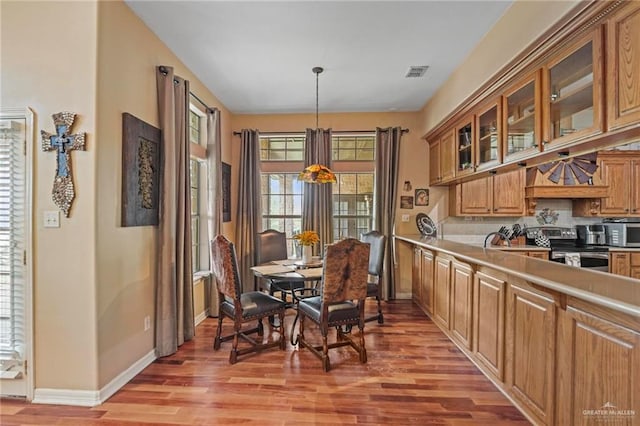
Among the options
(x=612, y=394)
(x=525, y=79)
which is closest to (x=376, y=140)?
(x=525, y=79)

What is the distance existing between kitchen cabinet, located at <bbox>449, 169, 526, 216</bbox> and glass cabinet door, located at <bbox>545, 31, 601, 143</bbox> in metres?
2.14

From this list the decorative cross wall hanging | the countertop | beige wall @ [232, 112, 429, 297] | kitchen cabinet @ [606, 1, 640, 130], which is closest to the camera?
the countertop

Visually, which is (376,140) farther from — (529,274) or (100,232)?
(100,232)

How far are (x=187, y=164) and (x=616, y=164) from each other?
5299 millimetres

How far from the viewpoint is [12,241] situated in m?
2.26

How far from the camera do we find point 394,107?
188 inches

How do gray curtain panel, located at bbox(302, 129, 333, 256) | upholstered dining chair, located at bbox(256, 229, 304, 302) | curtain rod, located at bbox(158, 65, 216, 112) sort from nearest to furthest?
curtain rod, located at bbox(158, 65, 216, 112) < upholstered dining chair, located at bbox(256, 229, 304, 302) < gray curtain panel, located at bbox(302, 129, 333, 256)

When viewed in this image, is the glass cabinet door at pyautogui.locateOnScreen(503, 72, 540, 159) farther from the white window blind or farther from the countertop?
the white window blind

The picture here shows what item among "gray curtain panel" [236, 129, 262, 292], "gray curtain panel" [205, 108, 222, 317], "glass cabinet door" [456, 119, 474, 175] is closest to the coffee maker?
"glass cabinet door" [456, 119, 474, 175]

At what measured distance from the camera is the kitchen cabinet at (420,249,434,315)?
393 cm

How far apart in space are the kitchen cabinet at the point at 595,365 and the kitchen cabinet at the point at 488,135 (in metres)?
1.67

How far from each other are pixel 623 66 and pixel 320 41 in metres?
2.21

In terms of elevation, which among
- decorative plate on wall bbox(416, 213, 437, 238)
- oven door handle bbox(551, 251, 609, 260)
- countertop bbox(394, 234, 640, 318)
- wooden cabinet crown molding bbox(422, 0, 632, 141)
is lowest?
oven door handle bbox(551, 251, 609, 260)

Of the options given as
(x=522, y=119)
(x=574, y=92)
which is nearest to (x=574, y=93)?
(x=574, y=92)
